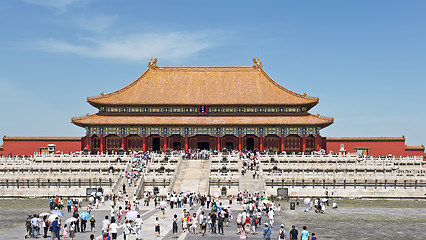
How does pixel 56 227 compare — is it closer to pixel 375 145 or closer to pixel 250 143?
pixel 250 143

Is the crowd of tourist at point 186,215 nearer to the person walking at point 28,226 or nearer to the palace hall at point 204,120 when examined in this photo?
the person walking at point 28,226

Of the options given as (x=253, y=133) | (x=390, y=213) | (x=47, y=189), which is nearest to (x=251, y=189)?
(x=390, y=213)

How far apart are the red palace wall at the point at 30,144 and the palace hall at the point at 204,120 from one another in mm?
3193

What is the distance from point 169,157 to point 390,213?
31193mm

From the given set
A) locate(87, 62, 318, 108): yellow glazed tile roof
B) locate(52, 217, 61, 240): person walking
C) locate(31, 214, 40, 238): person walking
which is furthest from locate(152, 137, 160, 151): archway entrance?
locate(52, 217, 61, 240): person walking

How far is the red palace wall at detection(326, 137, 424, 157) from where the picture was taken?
290ft

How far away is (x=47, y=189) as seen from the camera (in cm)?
5819

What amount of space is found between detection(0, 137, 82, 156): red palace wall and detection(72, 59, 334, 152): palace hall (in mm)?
3193

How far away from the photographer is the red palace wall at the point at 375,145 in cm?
8831

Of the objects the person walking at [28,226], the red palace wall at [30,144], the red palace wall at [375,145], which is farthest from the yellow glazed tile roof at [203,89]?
the person walking at [28,226]

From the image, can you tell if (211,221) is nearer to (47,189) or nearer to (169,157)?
(47,189)

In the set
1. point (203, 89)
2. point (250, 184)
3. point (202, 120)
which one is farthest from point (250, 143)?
point (250, 184)

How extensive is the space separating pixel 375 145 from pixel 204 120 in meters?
26.2

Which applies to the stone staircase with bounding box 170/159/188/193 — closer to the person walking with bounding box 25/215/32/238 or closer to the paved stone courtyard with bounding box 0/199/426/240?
the paved stone courtyard with bounding box 0/199/426/240
